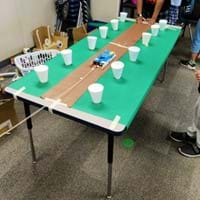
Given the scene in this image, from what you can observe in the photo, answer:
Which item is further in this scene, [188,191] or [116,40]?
[116,40]

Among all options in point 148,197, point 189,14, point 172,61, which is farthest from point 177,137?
point 189,14

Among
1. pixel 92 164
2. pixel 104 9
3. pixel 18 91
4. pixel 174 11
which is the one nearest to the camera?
pixel 18 91

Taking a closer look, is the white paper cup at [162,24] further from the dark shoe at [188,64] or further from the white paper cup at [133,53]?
the dark shoe at [188,64]

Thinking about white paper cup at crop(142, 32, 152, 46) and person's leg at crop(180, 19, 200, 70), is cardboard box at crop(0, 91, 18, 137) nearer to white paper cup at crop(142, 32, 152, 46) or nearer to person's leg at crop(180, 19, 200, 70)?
white paper cup at crop(142, 32, 152, 46)

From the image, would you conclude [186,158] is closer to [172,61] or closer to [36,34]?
[172,61]

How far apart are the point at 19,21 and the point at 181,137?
93.5 inches

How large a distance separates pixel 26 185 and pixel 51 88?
0.72m

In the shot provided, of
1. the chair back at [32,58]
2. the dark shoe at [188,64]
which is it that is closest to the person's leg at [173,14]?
the dark shoe at [188,64]

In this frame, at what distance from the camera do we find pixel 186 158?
183 cm

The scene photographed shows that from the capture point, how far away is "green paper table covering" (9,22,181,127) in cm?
117

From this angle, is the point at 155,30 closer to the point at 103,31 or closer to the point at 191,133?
the point at 103,31

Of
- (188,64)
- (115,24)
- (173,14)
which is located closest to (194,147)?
(115,24)

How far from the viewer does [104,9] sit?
3729mm

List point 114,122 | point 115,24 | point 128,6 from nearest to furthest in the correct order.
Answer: point 114,122 → point 115,24 → point 128,6
